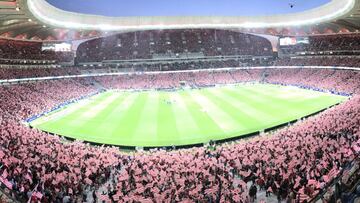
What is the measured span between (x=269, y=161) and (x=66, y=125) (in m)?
29.2

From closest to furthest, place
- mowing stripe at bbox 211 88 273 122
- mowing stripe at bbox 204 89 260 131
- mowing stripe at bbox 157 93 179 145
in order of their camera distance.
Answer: mowing stripe at bbox 157 93 179 145
mowing stripe at bbox 204 89 260 131
mowing stripe at bbox 211 88 273 122

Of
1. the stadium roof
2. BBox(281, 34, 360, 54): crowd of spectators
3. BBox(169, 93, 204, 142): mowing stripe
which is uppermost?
the stadium roof

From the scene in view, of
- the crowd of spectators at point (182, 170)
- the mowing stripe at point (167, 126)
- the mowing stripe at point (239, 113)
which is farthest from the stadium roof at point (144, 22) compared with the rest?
the crowd of spectators at point (182, 170)

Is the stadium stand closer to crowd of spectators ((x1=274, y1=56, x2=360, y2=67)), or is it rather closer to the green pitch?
the green pitch

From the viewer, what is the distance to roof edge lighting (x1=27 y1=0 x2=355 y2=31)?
6185 cm

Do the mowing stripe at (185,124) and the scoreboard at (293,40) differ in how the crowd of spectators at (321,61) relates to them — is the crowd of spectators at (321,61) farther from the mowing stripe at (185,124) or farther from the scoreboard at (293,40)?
the mowing stripe at (185,124)

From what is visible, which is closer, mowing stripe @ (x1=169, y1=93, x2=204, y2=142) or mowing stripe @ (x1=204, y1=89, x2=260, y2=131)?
mowing stripe @ (x1=169, y1=93, x2=204, y2=142)

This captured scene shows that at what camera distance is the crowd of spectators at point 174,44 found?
99000 mm

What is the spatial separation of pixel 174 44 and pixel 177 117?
6361 cm

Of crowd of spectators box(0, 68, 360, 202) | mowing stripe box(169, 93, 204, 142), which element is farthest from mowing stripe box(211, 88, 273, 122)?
crowd of spectators box(0, 68, 360, 202)

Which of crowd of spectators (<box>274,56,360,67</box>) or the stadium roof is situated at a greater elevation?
the stadium roof

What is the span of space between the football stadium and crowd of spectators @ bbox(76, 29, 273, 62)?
0.35m

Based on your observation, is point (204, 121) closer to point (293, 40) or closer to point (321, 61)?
point (293, 40)

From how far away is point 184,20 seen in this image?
295ft
